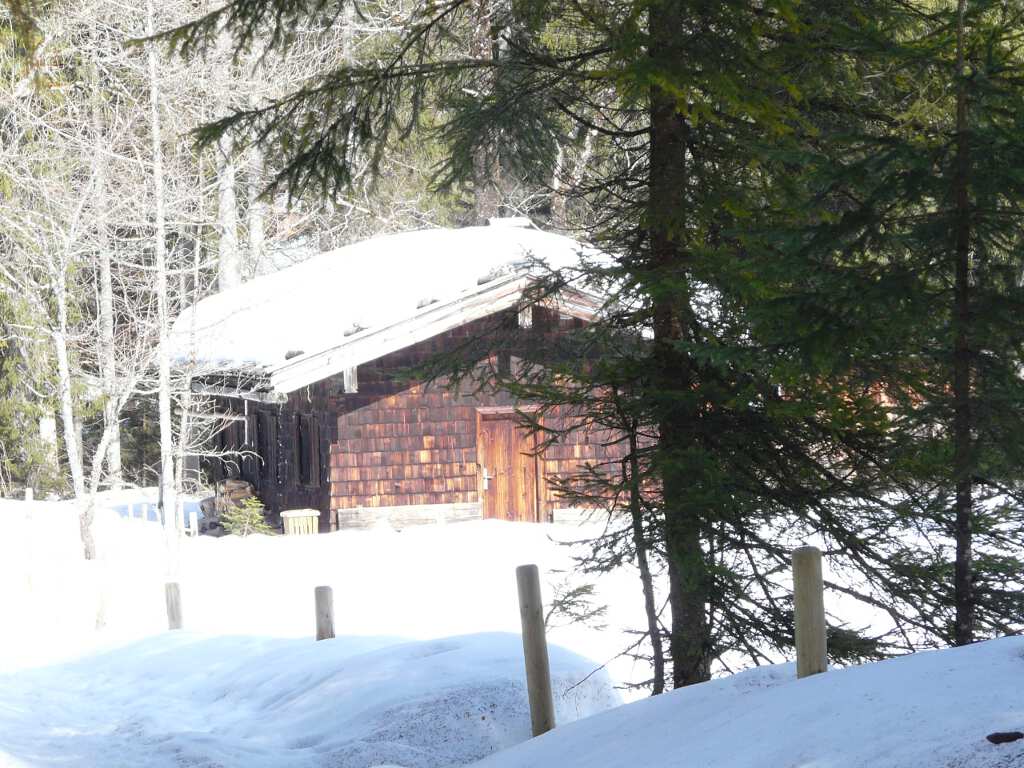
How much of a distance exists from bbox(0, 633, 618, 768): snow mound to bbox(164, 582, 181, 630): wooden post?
1956 mm

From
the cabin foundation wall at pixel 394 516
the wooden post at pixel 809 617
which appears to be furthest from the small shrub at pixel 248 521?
the wooden post at pixel 809 617

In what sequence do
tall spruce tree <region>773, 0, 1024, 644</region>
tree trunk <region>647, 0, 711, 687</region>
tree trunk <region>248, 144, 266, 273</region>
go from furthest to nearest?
tree trunk <region>248, 144, 266, 273</region>, tree trunk <region>647, 0, 711, 687</region>, tall spruce tree <region>773, 0, 1024, 644</region>

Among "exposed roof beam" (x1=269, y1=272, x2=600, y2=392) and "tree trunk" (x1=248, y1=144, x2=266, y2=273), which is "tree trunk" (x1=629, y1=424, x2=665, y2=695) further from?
"tree trunk" (x1=248, y1=144, x2=266, y2=273)

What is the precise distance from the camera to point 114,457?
85.7 feet

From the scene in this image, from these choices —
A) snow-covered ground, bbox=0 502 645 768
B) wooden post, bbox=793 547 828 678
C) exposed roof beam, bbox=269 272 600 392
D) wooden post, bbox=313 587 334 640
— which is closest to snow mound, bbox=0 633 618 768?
snow-covered ground, bbox=0 502 645 768

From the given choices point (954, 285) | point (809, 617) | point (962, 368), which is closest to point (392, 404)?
point (954, 285)

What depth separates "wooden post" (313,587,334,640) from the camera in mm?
11062

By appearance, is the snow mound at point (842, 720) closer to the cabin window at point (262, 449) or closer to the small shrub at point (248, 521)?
the small shrub at point (248, 521)

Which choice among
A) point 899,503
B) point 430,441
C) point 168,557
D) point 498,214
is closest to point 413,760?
point 899,503

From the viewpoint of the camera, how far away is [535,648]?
7469 millimetres

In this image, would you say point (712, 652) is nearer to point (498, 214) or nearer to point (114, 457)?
point (114, 457)

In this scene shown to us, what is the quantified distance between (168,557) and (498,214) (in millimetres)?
21799

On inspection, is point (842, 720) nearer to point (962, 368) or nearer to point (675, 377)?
point (962, 368)

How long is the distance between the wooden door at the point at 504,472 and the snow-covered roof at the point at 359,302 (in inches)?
100
